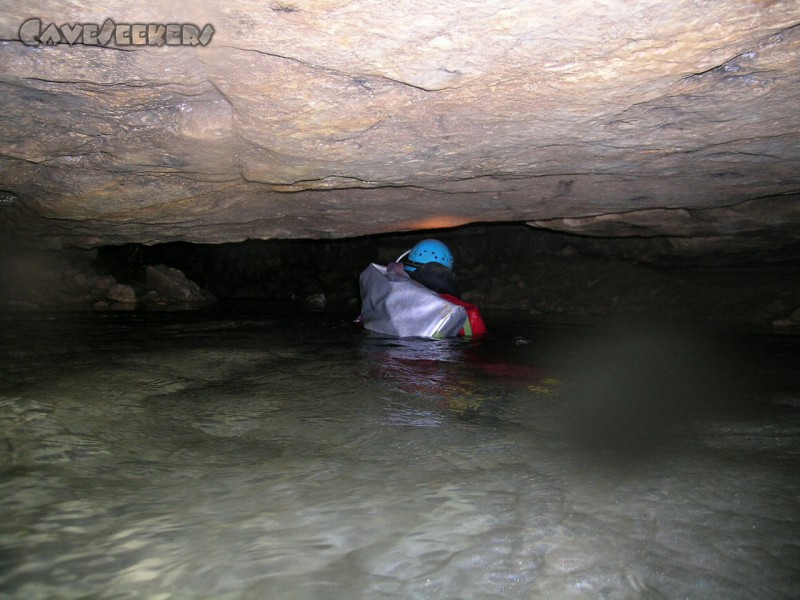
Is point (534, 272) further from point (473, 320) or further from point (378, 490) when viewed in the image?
point (378, 490)

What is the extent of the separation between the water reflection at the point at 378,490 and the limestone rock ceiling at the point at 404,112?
51.8 inches

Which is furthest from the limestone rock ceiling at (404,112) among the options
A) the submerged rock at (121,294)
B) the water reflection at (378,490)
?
the submerged rock at (121,294)

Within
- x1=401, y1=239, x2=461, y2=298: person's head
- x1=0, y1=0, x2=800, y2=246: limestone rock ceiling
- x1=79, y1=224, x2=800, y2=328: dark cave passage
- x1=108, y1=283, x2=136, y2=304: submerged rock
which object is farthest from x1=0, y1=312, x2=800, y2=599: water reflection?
x1=108, y1=283, x2=136, y2=304: submerged rock

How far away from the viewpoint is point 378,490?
145cm

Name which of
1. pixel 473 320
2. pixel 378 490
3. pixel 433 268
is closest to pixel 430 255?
pixel 433 268

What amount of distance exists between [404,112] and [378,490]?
1.80 m

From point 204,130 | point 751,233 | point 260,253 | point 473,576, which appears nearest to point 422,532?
point 473,576

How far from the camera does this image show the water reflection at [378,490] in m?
1.07

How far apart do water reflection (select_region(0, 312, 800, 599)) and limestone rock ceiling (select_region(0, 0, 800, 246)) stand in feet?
4.32

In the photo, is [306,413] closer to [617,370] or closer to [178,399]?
[178,399]

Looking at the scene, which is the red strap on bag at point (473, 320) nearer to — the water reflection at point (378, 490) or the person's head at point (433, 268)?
the person's head at point (433, 268)

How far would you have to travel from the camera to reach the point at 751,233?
5.36 m

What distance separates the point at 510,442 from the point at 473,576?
0.84 metres

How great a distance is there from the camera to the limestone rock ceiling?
1.77 meters
